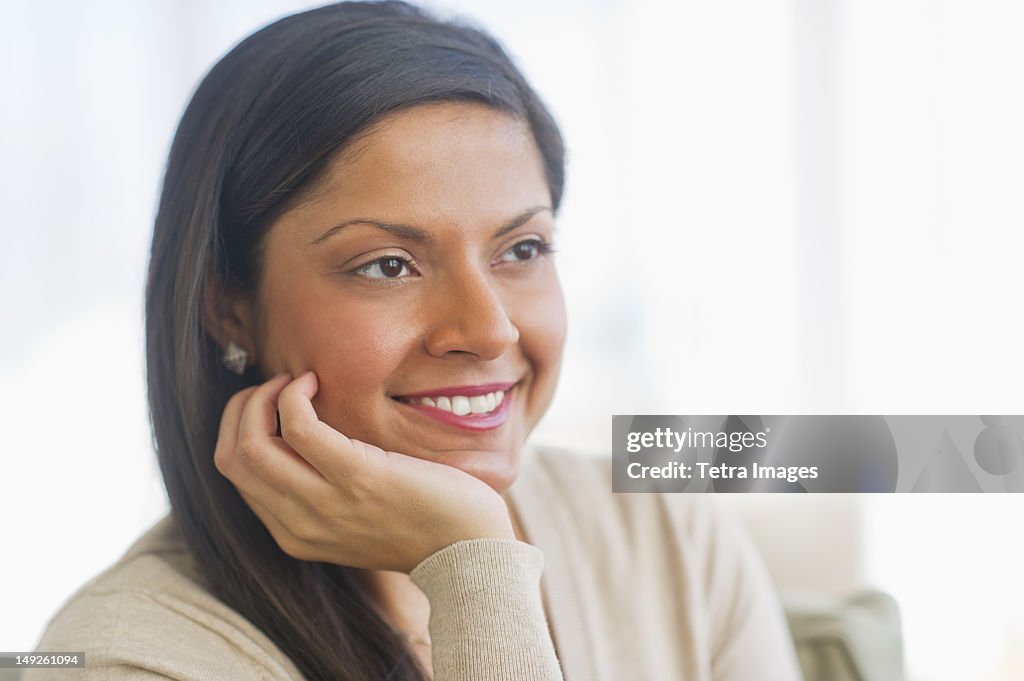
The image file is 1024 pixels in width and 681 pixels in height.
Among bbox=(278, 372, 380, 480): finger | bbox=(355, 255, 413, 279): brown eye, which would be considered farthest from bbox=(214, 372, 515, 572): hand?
bbox=(355, 255, 413, 279): brown eye

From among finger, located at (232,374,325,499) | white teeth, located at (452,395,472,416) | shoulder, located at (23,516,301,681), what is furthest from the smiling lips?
shoulder, located at (23,516,301,681)

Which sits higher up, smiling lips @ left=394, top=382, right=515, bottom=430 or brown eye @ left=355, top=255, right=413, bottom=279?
brown eye @ left=355, top=255, right=413, bottom=279

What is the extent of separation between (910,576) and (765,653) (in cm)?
18

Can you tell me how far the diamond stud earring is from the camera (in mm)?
890

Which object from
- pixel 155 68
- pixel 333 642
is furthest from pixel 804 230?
pixel 155 68

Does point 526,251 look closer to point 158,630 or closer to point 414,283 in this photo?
point 414,283

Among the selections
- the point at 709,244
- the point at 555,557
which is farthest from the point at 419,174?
the point at 709,244

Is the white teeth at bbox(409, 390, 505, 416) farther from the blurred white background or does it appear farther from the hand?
the blurred white background

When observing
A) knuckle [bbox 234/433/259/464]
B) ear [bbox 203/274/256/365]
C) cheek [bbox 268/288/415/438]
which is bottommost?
knuckle [bbox 234/433/259/464]

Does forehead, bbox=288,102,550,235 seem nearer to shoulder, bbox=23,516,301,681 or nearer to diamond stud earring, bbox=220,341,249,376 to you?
diamond stud earring, bbox=220,341,249,376

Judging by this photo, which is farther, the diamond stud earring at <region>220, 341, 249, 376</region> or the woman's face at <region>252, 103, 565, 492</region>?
the diamond stud earring at <region>220, 341, 249, 376</region>

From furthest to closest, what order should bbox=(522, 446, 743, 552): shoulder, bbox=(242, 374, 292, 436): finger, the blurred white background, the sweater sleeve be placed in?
bbox=(522, 446, 743, 552): shoulder → the blurred white background → bbox=(242, 374, 292, 436): finger → the sweater sleeve

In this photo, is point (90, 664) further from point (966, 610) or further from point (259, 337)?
point (966, 610)

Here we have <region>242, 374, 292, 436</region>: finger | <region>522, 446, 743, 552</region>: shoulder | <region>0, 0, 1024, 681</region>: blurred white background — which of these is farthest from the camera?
<region>522, 446, 743, 552</region>: shoulder
